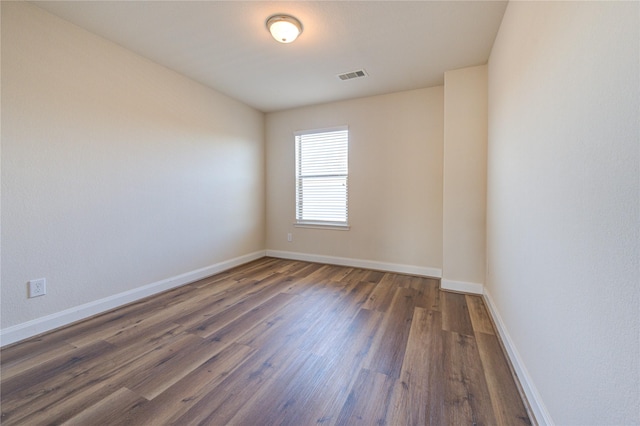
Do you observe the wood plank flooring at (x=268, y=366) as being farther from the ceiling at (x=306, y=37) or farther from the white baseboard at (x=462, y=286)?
the ceiling at (x=306, y=37)

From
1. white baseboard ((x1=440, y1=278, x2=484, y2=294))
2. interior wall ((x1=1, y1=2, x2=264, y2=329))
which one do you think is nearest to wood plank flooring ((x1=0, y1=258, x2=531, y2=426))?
white baseboard ((x1=440, y1=278, x2=484, y2=294))

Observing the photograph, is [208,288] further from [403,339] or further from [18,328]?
[403,339]

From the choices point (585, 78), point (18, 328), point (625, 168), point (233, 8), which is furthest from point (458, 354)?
point (18, 328)

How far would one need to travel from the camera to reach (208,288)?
298 centimetres

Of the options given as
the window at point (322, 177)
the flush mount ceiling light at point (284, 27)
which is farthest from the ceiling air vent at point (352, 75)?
the flush mount ceiling light at point (284, 27)

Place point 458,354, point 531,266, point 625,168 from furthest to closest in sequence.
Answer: point 458,354 < point 531,266 < point 625,168

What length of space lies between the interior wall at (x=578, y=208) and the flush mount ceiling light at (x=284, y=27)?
1573mm

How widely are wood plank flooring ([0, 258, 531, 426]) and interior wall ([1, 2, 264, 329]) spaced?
18.2 inches

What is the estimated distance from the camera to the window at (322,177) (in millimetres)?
3933

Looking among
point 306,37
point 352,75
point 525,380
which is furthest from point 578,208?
point 352,75

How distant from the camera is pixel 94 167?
7.47 ft

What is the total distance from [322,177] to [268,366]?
2.97 m

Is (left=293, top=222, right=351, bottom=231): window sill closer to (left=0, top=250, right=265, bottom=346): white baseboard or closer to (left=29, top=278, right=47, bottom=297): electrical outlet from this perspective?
(left=0, top=250, right=265, bottom=346): white baseboard

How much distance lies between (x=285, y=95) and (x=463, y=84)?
7.52ft
